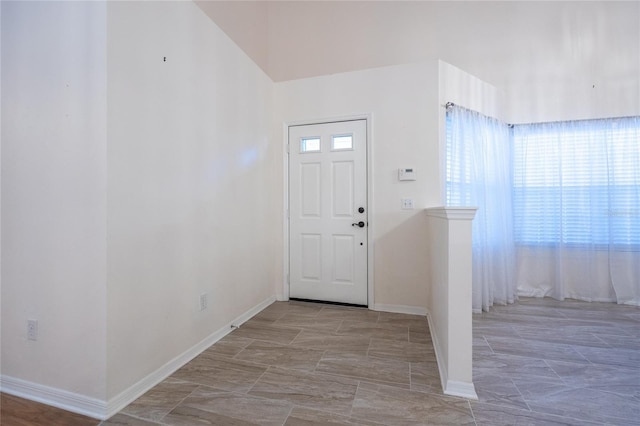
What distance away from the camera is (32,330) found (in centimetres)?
159

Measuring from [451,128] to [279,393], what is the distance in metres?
2.91

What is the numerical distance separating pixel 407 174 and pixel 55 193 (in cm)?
283

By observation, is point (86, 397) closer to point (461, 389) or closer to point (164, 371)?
point (164, 371)

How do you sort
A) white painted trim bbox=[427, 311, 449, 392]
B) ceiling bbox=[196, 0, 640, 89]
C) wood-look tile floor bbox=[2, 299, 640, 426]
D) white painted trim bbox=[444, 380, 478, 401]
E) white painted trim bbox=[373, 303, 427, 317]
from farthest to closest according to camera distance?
1. ceiling bbox=[196, 0, 640, 89]
2. white painted trim bbox=[373, 303, 427, 317]
3. white painted trim bbox=[427, 311, 449, 392]
4. white painted trim bbox=[444, 380, 478, 401]
5. wood-look tile floor bbox=[2, 299, 640, 426]

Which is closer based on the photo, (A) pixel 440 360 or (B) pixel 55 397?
(B) pixel 55 397

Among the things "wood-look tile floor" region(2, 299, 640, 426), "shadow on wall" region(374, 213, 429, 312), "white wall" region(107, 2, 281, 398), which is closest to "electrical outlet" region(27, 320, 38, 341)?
"white wall" region(107, 2, 281, 398)

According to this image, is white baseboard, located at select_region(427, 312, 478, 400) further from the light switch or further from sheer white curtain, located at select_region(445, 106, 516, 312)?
the light switch

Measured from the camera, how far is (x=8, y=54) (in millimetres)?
1630

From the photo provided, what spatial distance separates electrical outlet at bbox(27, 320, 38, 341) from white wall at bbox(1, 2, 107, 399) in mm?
28

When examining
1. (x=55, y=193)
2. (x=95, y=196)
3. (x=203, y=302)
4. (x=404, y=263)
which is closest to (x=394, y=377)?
(x=404, y=263)

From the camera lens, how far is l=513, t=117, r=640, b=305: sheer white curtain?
125 inches

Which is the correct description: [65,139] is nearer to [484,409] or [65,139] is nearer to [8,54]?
[8,54]

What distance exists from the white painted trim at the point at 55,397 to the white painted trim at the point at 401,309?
2.41 metres

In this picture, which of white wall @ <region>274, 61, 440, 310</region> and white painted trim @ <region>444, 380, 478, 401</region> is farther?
white wall @ <region>274, 61, 440, 310</region>
